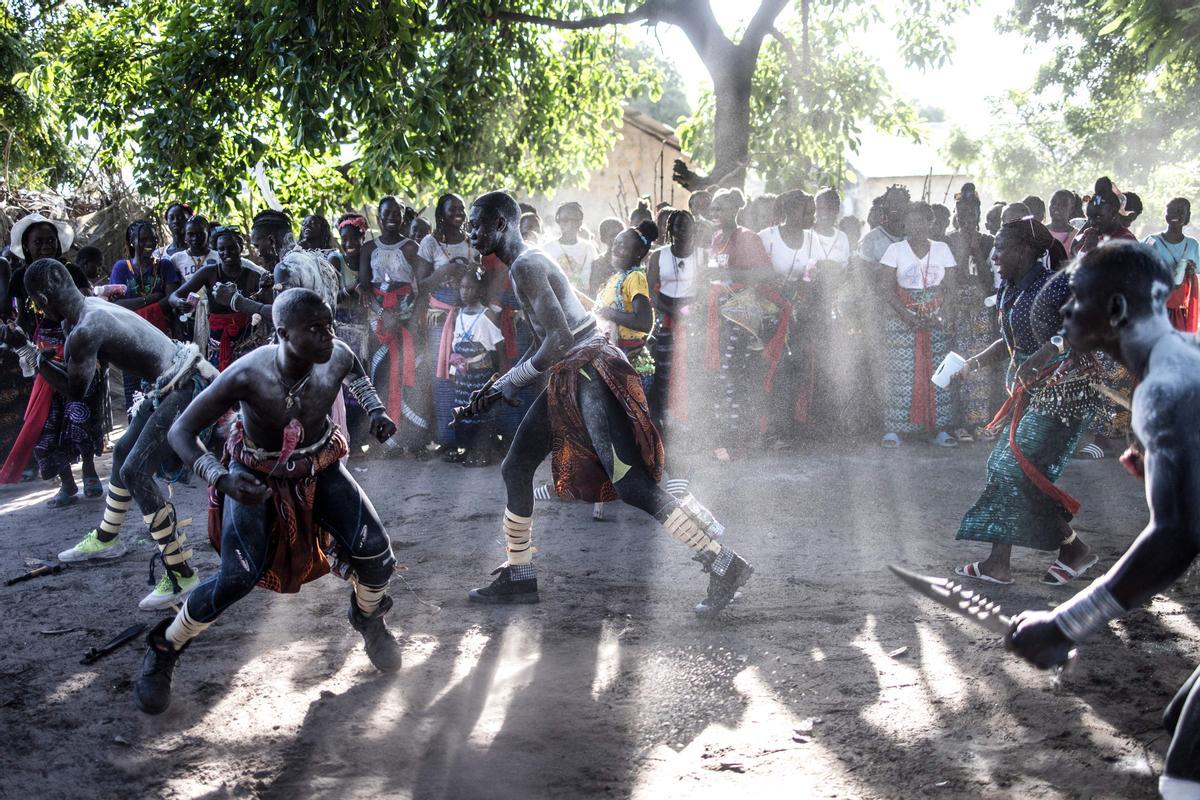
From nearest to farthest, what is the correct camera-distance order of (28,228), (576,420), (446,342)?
(576,420)
(28,228)
(446,342)

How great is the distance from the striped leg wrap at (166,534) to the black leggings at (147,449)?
4 cm

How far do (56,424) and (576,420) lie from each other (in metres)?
4.94

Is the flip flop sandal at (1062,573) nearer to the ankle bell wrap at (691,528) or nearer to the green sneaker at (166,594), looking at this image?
the ankle bell wrap at (691,528)

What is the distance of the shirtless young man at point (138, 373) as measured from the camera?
552 centimetres

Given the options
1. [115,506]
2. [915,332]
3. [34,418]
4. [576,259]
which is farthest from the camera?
[576,259]

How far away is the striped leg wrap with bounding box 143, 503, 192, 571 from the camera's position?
5.47 m

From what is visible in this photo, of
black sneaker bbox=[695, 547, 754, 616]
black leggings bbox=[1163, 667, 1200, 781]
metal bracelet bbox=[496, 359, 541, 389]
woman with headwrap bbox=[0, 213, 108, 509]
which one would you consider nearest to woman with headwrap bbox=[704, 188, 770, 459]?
black sneaker bbox=[695, 547, 754, 616]

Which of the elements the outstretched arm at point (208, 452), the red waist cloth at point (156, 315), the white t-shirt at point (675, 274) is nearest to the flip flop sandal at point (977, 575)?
the outstretched arm at point (208, 452)

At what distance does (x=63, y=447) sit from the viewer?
8.02 meters

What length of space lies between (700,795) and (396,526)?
3.91 meters

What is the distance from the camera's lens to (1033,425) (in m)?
5.30

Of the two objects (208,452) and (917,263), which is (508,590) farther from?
(917,263)

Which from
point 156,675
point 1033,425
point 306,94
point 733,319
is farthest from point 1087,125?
point 156,675

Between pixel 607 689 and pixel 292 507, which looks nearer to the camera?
pixel 292 507
